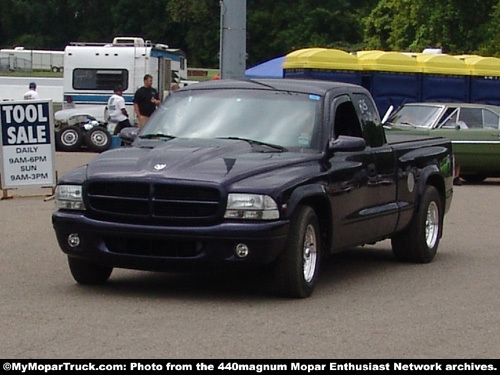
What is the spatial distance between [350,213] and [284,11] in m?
57.9

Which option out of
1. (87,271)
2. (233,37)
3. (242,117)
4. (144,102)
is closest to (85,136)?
(144,102)

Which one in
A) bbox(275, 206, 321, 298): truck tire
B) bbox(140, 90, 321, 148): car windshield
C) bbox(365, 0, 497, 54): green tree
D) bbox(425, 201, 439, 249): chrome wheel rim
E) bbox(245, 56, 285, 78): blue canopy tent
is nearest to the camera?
bbox(275, 206, 321, 298): truck tire

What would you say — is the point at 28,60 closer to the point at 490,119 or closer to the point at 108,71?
the point at 108,71

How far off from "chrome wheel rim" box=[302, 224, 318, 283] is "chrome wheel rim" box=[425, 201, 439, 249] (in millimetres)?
2705

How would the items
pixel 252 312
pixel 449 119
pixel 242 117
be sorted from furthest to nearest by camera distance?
pixel 449 119, pixel 242 117, pixel 252 312

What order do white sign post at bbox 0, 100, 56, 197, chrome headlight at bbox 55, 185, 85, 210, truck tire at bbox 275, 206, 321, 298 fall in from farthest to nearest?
1. white sign post at bbox 0, 100, 56, 197
2. chrome headlight at bbox 55, 185, 85, 210
3. truck tire at bbox 275, 206, 321, 298

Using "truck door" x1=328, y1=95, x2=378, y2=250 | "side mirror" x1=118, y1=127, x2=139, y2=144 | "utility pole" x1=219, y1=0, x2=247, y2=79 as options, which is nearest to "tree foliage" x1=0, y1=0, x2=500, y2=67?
"utility pole" x1=219, y1=0, x2=247, y2=79

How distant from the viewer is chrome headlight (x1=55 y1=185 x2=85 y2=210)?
28.6 feet

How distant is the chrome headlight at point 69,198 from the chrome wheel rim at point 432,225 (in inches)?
162

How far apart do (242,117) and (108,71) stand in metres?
23.9

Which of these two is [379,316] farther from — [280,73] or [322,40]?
[322,40]

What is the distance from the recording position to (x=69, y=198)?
28.8 ft

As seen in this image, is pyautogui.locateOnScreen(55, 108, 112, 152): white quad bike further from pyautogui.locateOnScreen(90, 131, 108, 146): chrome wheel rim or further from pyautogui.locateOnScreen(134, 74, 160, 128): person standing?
pyautogui.locateOnScreen(134, 74, 160, 128): person standing
